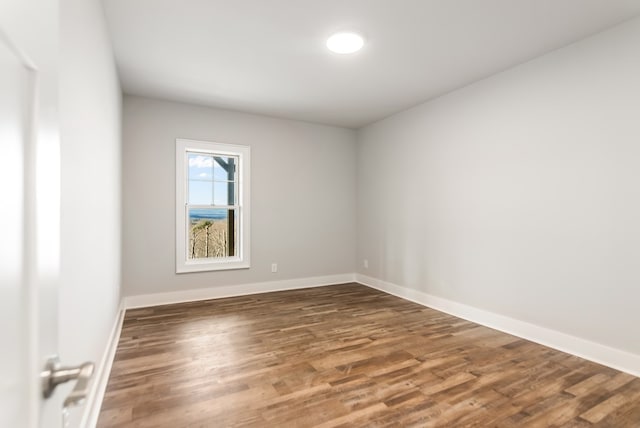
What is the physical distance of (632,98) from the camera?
7.82ft

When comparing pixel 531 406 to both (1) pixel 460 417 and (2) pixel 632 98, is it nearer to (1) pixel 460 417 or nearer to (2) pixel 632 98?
(1) pixel 460 417

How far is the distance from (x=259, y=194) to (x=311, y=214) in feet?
2.88

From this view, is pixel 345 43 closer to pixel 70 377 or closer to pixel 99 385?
pixel 70 377

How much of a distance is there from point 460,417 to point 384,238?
3085 millimetres

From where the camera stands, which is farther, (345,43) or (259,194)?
(259,194)

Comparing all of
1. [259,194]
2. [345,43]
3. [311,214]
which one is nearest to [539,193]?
[345,43]

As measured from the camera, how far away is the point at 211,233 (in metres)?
4.62

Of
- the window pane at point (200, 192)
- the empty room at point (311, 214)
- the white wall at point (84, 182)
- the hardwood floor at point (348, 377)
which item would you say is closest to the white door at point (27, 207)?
the empty room at point (311, 214)

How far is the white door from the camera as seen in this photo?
17.3 inches

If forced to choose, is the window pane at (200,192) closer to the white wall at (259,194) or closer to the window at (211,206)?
the window at (211,206)

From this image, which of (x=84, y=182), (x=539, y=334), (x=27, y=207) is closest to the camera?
(x=27, y=207)

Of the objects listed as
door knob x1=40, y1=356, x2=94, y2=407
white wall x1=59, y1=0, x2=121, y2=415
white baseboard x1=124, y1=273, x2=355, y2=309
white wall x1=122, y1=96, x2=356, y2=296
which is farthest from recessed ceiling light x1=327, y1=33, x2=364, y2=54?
white baseboard x1=124, y1=273, x2=355, y2=309

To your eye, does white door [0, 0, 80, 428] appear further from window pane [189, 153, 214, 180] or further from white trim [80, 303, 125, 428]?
window pane [189, 153, 214, 180]

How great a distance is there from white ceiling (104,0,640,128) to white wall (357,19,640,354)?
287mm
